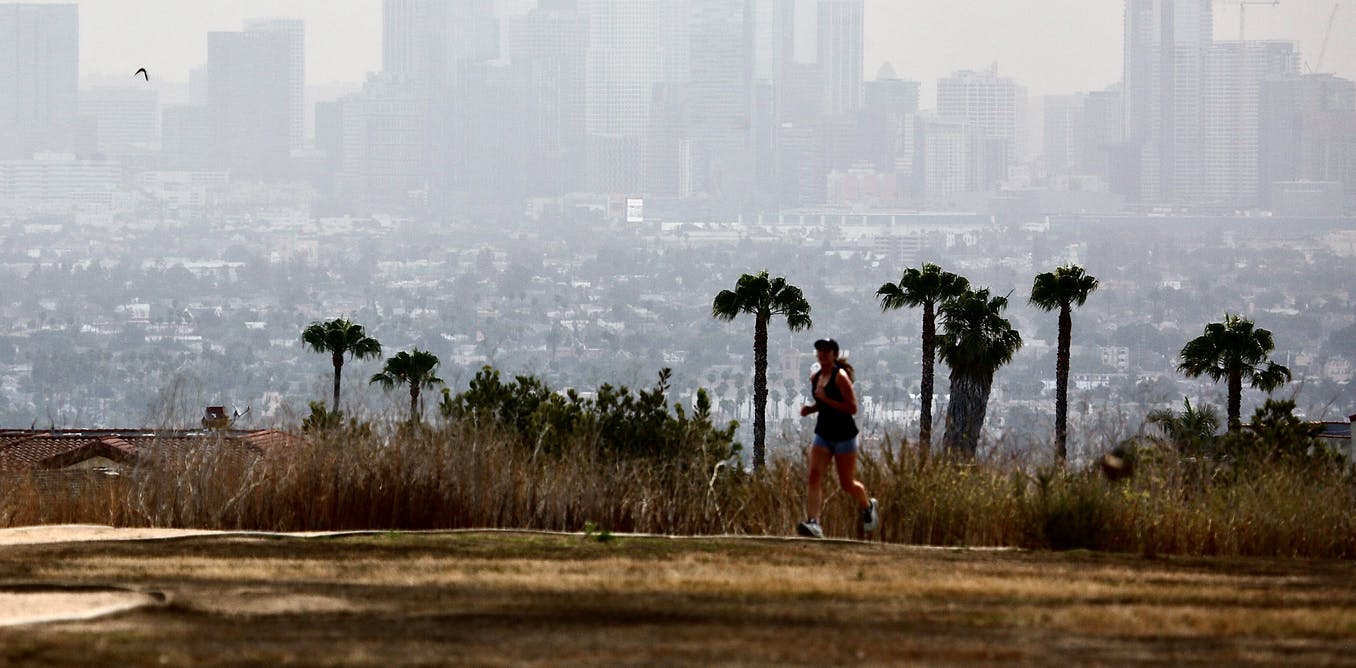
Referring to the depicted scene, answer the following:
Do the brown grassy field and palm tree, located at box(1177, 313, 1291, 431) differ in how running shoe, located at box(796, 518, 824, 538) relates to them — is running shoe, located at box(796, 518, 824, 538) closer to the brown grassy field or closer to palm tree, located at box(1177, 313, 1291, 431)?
the brown grassy field

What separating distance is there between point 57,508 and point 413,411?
3310mm

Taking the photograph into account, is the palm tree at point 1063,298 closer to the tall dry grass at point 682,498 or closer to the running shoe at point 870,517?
the tall dry grass at point 682,498

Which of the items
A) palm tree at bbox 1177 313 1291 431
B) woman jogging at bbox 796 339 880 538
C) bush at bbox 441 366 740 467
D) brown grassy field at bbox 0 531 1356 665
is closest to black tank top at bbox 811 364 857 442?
woman jogging at bbox 796 339 880 538

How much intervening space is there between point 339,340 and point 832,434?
2721 inches

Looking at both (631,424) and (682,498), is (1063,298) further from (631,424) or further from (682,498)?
(682,498)

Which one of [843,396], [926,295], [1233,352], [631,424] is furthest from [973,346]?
[843,396]

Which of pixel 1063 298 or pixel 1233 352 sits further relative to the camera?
pixel 1063 298

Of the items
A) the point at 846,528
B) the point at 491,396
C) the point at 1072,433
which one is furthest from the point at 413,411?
the point at 491,396

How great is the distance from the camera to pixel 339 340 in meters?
80.8

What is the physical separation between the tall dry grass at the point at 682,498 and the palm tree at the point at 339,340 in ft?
209

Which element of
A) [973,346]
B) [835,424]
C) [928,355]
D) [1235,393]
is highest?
[973,346]

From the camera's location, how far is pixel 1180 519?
14219 millimetres

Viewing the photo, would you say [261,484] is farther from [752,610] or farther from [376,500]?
[752,610]

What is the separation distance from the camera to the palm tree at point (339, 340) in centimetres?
8012
